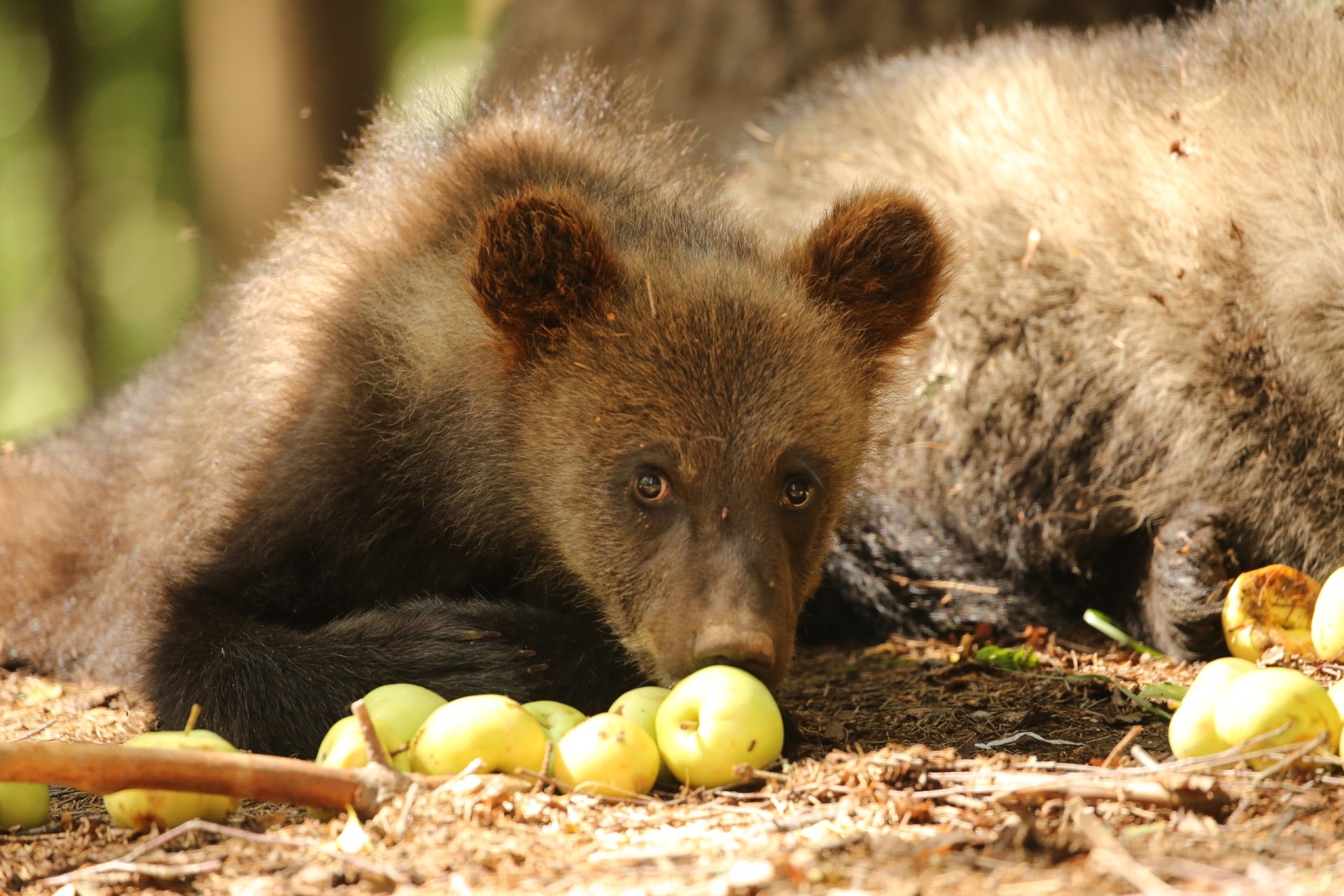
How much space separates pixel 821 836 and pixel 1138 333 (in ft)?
9.84

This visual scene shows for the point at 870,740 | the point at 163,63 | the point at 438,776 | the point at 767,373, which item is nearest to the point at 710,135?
the point at 767,373

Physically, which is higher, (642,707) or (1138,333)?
(1138,333)

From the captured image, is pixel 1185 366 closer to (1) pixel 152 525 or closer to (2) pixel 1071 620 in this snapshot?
(2) pixel 1071 620

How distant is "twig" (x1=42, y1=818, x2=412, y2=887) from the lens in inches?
94.7

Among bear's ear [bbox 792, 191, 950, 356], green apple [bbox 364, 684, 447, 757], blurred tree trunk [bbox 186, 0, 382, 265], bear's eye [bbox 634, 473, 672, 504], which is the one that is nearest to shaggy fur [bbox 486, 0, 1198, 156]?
blurred tree trunk [bbox 186, 0, 382, 265]

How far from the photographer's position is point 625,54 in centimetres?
813

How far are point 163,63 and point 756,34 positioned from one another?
8.67 m

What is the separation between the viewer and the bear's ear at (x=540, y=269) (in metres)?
3.37

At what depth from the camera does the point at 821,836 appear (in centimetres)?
255

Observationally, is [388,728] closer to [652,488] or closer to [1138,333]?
[652,488]

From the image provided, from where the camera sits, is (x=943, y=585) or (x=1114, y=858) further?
(x=943, y=585)

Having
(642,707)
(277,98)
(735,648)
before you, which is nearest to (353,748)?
(642,707)

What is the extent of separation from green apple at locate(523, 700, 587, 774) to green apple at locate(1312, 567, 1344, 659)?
2.26 metres

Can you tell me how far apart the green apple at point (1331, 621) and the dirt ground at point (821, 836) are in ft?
2.79
